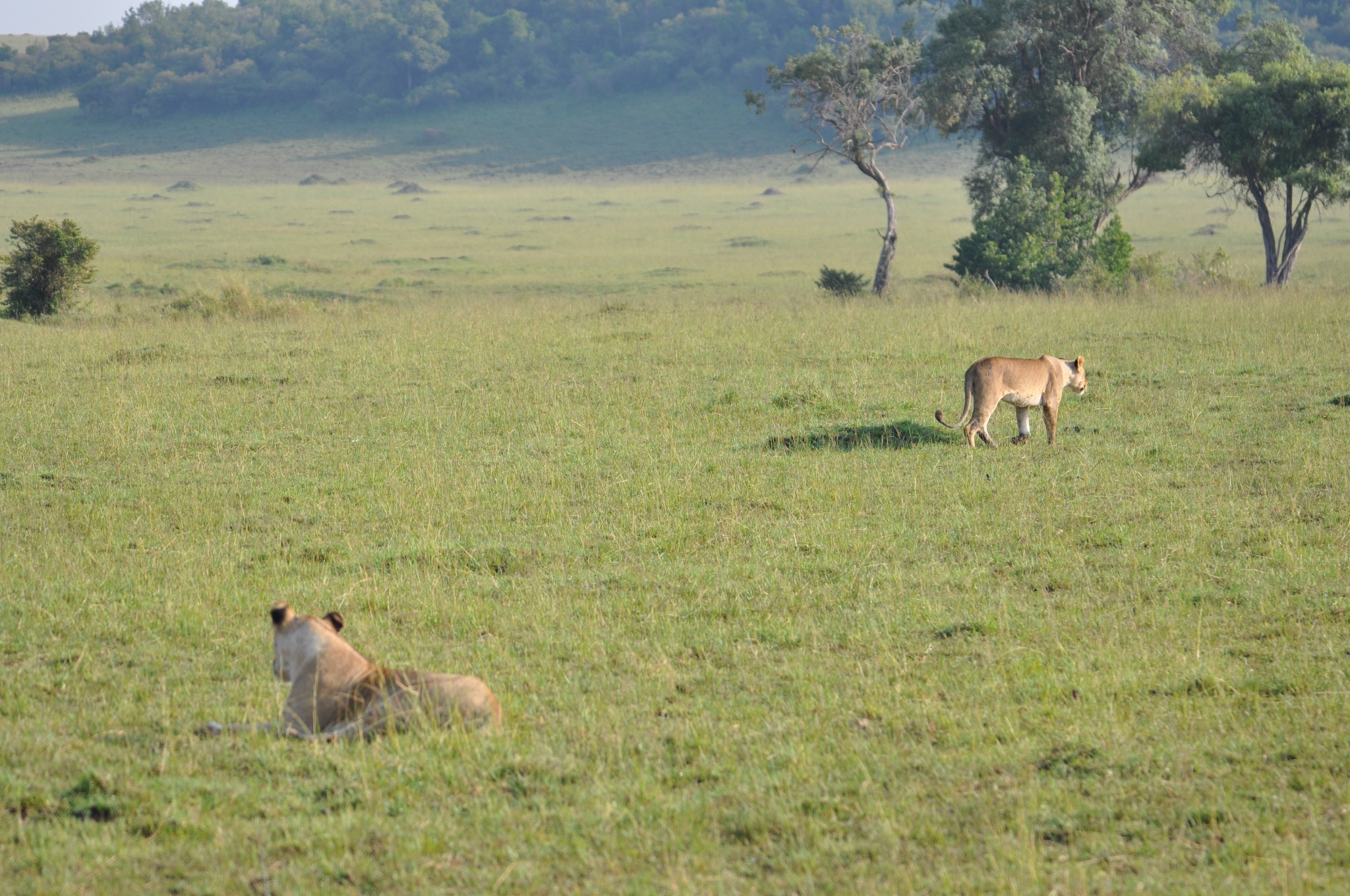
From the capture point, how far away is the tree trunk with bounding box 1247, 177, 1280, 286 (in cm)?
2272

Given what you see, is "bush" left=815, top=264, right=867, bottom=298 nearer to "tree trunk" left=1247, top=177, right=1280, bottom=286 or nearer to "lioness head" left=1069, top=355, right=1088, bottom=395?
"tree trunk" left=1247, top=177, right=1280, bottom=286

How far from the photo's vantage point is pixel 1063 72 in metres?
25.2

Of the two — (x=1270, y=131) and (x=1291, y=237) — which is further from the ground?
(x=1270, y=131)

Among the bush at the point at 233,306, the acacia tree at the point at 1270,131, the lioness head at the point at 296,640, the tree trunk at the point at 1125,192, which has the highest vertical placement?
the acacia tree at the point at 1270,131

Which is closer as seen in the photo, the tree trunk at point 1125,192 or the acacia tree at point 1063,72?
the acacia tree at point 1063,72

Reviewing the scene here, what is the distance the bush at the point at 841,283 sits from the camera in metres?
24.9

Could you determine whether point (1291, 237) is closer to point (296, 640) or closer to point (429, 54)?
point (296, 640)

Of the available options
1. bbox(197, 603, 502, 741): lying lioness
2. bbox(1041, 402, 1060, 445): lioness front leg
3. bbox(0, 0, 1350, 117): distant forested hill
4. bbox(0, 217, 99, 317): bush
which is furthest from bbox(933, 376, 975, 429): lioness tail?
bbox(0, 0, 1350, 117): distant forested hill

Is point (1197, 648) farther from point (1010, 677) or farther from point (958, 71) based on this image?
point (958, 71)

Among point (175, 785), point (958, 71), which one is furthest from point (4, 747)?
point (958, 71)

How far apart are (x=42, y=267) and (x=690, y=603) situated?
17.3 metres

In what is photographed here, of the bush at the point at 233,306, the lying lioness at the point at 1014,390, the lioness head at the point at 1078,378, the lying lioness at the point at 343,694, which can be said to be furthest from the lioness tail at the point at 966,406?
the bush at the point at 233,306

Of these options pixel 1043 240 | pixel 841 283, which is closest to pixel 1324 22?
pixel 1043 240

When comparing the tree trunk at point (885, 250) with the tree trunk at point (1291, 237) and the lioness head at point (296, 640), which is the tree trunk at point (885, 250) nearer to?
the tree trunk at point (1291, 237)
